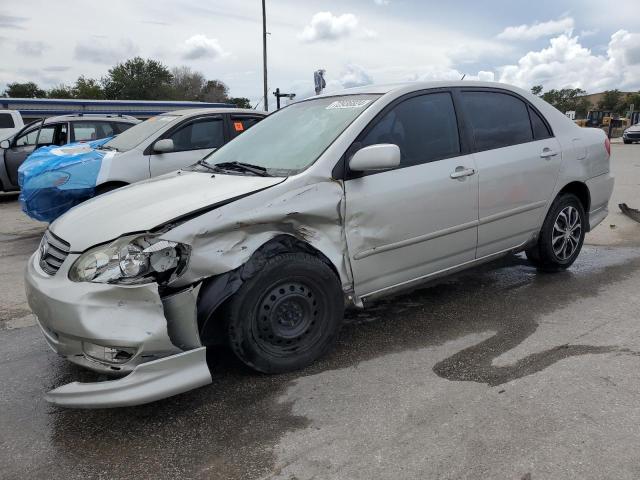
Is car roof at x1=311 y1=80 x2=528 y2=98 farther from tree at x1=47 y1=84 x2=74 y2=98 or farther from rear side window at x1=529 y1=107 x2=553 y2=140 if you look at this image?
tree at x1=47 y1=84 x2=74 y2=98

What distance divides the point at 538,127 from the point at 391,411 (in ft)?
9.55

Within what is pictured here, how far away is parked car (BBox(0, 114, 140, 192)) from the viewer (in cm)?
998

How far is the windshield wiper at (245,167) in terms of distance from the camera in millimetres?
3408

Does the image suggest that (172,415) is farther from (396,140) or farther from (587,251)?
(587,251)

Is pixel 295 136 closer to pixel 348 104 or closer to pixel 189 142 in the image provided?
pixel 348 104

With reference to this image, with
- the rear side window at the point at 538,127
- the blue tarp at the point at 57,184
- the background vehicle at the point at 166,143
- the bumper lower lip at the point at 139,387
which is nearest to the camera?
the bumper lower lip at the point at 139,387

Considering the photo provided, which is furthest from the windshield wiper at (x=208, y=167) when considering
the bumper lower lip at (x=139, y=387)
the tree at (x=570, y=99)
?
the tree at (x=570, y=99)

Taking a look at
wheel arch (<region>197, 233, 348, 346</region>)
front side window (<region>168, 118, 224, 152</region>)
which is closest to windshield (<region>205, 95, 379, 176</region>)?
wheel arch (<region>197, 233, 348, 346</region>)

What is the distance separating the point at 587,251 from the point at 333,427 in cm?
444

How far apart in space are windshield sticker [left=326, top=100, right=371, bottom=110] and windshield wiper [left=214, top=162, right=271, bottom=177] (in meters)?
0.75

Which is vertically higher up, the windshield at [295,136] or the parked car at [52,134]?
the parked car at [52,134]

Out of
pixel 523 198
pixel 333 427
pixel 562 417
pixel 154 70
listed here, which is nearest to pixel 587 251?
pixel 523 198

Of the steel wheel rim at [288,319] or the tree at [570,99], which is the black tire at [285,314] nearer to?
the steel wheel rim at [288,319]

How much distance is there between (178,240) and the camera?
2.77 metres
